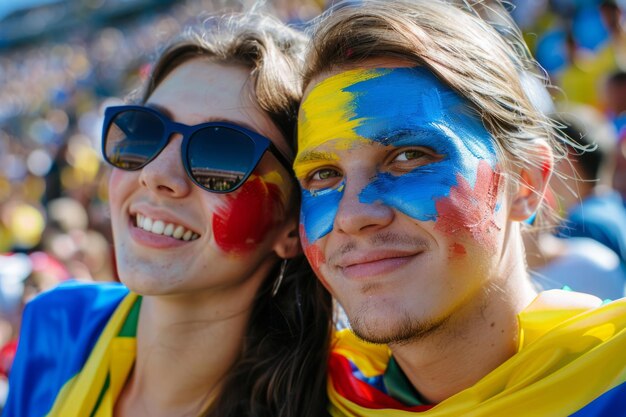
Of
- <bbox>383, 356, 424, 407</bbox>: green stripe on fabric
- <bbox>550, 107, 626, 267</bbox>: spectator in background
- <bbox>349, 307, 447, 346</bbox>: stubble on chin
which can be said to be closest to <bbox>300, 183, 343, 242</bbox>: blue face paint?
<bbox>349, 307, 447, 346</bbox>: stubble on chin

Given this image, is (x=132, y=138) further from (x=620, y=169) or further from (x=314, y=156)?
(x=620, y=169)

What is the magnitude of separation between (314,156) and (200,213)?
1.65 feet

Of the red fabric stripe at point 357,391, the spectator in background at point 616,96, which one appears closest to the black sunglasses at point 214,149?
the red fabric stripe at point 357,391

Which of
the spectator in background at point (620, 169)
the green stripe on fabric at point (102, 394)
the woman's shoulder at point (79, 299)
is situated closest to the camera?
the green stripe on fabric at point (102, 394)

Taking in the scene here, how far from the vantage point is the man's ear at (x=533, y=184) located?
6.13 feet

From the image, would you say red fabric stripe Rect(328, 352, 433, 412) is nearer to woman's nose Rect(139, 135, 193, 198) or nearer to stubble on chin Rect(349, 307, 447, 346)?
stubble on chin Rect(349, 307, 447, 346)

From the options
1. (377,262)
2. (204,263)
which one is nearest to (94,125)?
(204,263)

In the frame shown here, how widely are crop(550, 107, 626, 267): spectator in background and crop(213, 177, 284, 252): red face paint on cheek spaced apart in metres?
1.93

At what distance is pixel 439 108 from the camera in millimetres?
1736

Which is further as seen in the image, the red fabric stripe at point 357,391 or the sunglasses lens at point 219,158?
the sunglasses lens at point 219,158

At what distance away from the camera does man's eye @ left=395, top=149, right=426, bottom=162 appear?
1.75m

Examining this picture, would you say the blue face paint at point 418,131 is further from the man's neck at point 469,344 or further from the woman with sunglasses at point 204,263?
the woman with sunglasses at point 204,263

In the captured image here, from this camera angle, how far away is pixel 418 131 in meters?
1.72

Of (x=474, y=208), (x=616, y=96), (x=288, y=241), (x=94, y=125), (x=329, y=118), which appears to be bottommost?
(x=94, y=125)
